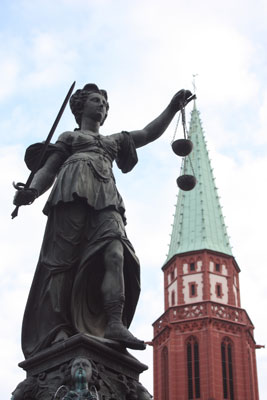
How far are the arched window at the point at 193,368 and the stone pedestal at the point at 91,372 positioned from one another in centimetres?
5539

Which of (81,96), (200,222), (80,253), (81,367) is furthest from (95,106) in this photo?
(200,222)

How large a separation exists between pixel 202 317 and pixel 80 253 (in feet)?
185

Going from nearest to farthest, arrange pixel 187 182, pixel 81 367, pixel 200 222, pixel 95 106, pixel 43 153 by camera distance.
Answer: pixel 81 367 → pixel 43 153 → pixel 95 106 → pixel 187 182 → pixel 200 222

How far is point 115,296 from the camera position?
5004mm

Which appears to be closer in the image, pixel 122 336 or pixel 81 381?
pixel 81 381

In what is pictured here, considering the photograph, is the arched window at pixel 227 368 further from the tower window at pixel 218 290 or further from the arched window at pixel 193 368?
the tower window at pixel 218 290

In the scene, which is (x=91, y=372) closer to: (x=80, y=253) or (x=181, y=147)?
(x=80, y=253)

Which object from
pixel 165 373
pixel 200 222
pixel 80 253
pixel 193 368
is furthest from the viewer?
pixel 200 222

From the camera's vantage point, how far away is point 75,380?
14.4 feet

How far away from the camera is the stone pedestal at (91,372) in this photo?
458cm

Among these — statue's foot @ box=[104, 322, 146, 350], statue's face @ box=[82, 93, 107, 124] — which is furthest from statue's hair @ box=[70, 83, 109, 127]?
statue's foot @ box=[104, 322, 146, 350]

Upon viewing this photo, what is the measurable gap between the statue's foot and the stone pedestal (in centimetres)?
5

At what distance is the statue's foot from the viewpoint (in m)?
4.78

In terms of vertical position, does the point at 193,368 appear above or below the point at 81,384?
above
